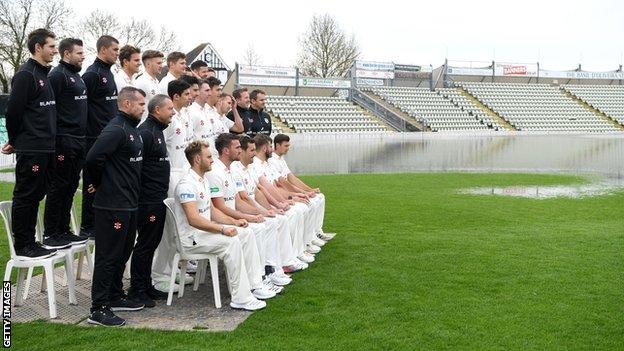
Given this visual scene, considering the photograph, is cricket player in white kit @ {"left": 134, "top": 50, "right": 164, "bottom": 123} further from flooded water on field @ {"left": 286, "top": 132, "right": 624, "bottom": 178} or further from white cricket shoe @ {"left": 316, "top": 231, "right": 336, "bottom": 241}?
flooded water on field @ {"left": 286, "top": 132, "right": 624, "bottom": 178}

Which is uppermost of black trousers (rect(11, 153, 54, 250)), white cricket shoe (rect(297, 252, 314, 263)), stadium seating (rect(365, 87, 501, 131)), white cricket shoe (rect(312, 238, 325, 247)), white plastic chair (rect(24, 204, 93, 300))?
stadium seating (rect(365, 87, 501, 131))

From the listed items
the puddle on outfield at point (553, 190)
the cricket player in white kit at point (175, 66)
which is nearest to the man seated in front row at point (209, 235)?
the cricket player in white kit at point (175, 66)

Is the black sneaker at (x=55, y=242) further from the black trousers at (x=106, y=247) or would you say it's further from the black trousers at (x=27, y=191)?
the black trousers at (x=106, y=247)

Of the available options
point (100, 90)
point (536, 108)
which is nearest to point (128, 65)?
point (100, 90)

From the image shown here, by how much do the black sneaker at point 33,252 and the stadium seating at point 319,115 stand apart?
36.2m

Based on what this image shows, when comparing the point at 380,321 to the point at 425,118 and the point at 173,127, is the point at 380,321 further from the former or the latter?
the point at 425,118

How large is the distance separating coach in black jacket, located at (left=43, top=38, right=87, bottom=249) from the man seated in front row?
3.63 feet

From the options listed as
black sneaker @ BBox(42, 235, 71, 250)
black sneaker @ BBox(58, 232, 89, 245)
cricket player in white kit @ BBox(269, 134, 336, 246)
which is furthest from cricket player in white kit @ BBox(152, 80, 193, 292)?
cricket player in white kit @ BBox(269, 134, 336, 246)

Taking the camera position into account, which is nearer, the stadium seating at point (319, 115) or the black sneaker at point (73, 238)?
the black sneaker at point (73, 238)

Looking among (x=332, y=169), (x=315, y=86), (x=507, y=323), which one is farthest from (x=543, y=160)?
(x=315, y=86)

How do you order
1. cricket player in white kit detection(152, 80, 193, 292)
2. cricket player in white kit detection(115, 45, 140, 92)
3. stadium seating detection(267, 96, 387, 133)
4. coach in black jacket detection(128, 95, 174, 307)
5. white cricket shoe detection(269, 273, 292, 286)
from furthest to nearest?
stadium seating detection(267, 96, 387, 133)
white cricket shoe detection(269, 273, 292, 286)
cricket player in white kit detection(152, 80, 193, 292)
cricket player in white kit detection(115, 45, 140, 92)
coach in black jacket detection(128, 95, 174, 307)

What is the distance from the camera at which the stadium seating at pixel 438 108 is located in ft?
161

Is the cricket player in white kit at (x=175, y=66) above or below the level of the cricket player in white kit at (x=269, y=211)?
above

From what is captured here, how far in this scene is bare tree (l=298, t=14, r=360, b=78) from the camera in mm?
66938
